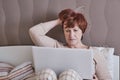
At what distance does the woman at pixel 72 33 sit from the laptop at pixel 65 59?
0.17 metres

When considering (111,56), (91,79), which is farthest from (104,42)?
(91,79)

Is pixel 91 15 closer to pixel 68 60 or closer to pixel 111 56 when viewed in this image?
pixel 111 56

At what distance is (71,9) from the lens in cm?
214

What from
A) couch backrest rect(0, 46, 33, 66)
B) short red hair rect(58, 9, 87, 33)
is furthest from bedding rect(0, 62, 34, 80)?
short red hair rect(58, 9, 87, 33)

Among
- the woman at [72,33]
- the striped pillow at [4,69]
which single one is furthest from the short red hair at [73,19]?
the striped pillow at [4,69]

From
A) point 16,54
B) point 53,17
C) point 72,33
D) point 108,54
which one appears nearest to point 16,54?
point 16,54

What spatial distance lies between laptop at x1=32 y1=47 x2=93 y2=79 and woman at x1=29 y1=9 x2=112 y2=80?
0.17m

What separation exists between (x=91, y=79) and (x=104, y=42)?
511 mm

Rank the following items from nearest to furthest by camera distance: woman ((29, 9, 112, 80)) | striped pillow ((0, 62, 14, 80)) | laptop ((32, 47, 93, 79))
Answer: laptop ((32, 47, 93, 79)), woman ((29, 9, 112, 80)), striped pillow ((0, 62, 14, 80))

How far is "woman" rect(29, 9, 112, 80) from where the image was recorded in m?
1.93

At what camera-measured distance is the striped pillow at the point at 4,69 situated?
2.04 m

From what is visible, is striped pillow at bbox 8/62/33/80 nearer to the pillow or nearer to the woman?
the woman

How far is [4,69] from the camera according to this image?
2.11 meters

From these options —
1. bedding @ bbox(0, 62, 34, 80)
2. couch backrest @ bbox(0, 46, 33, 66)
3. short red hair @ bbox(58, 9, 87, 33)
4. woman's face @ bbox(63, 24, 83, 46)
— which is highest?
short red hair @ bbox(58, 9, 87, 33)
